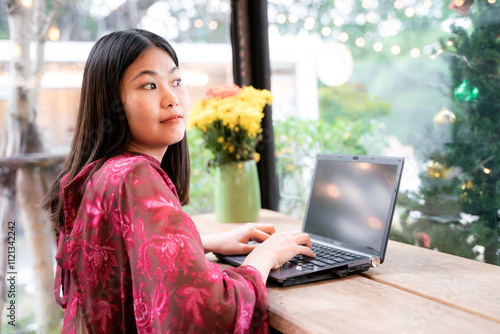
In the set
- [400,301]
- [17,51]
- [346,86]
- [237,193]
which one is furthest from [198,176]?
[400,301]

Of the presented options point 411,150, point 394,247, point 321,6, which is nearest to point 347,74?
point 321,6

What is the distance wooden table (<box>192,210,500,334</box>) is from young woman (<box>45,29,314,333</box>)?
0.08 meters

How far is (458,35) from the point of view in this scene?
1.38 m

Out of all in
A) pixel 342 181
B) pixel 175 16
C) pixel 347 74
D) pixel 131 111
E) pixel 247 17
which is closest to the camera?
pixel 131 111

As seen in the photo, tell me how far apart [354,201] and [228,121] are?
688 millimetres

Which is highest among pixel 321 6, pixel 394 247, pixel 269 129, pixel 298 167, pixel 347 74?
pixel 321 6

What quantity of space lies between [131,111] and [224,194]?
87 cm

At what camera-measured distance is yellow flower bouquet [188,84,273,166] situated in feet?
5.93

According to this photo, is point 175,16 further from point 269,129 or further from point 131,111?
point 131,111

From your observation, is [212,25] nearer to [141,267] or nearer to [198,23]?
[198,23]

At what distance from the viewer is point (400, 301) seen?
0.92 m

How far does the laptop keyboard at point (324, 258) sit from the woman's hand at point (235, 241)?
15 centimetres

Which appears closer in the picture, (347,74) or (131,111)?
(131,111)

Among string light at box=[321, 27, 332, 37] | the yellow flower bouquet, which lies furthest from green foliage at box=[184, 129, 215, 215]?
string light at box=[321, 27, 332, 37]
